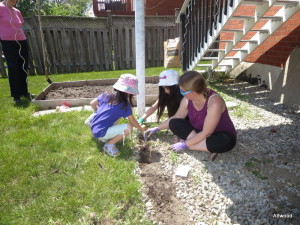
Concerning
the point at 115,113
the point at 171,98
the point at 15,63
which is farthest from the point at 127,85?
the point at 15,63

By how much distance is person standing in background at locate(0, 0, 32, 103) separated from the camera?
4.46 metres

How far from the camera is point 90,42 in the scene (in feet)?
28.9

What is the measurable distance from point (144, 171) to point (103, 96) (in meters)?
1.14

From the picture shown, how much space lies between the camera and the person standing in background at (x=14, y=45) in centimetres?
446

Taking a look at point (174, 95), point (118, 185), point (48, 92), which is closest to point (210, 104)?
point (174, 95)

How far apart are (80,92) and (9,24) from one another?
1.96 meters

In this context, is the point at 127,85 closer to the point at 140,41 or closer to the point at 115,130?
the point at 115,130

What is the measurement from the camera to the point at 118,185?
2422mm

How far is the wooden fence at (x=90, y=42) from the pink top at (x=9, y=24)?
354 cm

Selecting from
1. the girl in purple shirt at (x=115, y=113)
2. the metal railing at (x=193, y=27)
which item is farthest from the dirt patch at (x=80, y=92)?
the girl in purple shirt at (x=115, y=113)

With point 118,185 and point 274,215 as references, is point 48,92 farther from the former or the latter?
point 274,215

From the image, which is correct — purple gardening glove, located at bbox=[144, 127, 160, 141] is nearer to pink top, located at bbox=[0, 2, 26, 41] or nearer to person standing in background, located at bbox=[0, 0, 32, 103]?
person standing in background, located at bbox=[0, 0, 32, 103]

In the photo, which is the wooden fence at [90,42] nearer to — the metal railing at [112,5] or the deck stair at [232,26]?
Result: the deck stair at [232,26]

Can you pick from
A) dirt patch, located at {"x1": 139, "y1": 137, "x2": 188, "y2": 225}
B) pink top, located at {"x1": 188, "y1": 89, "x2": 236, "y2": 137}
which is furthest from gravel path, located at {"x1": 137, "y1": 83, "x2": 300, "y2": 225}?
pink top, located at {"x1": 188, "y1": 89, "x2": 236, "y2": 137}
